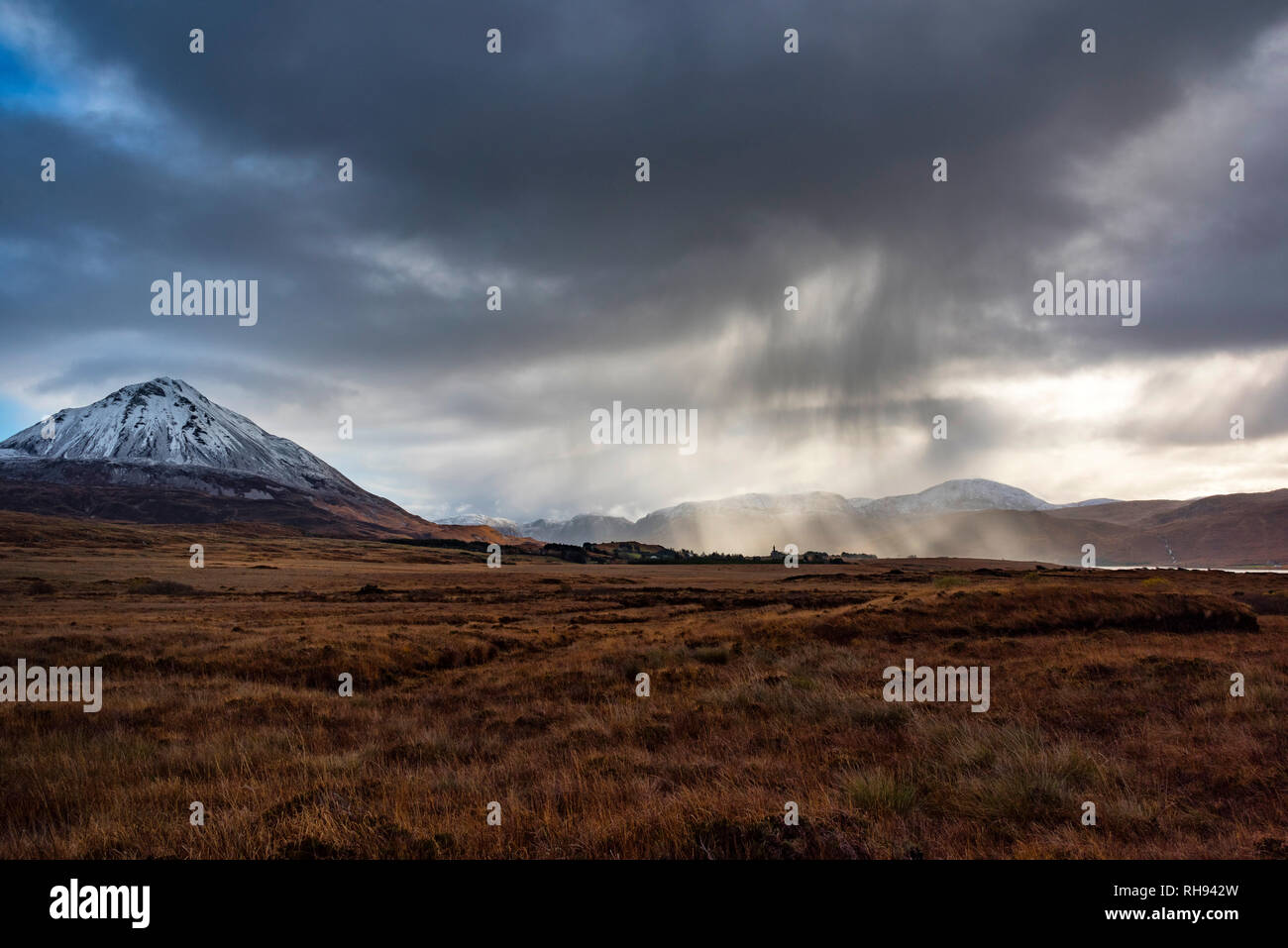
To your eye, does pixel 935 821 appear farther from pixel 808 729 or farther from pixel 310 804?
pixel 310 804

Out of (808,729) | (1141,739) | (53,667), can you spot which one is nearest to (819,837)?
(808,729)

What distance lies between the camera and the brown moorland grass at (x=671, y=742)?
5.83 m

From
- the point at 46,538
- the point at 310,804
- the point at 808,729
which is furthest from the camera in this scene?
the point at 46,538

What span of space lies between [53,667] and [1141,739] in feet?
85.2

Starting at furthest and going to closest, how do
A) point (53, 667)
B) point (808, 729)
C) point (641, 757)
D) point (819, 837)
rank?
point (53, 667) < point (808, 729) < point (641, 757) < point (819, 837)

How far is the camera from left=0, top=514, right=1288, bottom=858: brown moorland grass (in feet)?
19.1

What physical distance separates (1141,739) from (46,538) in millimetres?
167444

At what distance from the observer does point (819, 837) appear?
18.1ft

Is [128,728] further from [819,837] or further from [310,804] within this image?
[819,837]

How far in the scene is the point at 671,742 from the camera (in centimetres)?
1020

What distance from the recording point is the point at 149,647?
68.7 ft

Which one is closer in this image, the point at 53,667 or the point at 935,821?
the point at 935,821

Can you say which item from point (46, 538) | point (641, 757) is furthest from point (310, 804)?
point (46, 538)
